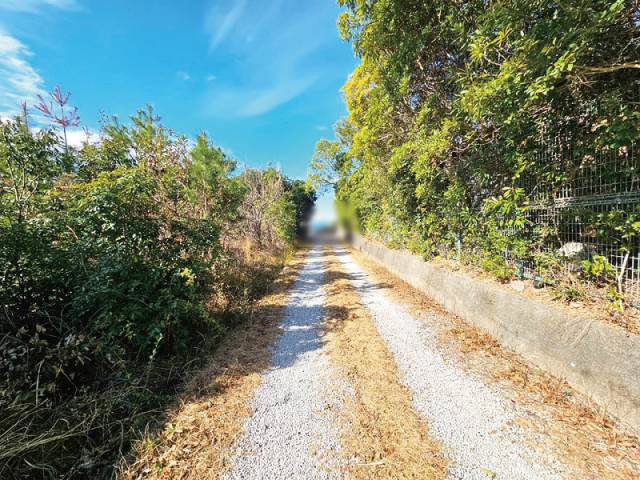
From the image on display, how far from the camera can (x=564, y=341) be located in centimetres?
235

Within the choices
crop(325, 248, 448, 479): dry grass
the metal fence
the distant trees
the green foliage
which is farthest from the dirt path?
the distant trees

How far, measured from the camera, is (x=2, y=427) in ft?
5.57

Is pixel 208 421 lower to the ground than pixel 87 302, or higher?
lower

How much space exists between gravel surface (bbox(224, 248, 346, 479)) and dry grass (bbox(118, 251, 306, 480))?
12 cm

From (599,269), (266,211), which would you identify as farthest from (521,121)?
(266,211)

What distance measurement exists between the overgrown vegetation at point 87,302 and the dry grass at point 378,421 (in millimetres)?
1731

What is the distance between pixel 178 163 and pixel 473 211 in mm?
6139

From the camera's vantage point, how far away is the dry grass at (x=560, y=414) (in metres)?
1.60

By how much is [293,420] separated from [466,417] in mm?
1462

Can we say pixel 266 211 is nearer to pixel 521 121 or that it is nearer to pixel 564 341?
pixel 521 121

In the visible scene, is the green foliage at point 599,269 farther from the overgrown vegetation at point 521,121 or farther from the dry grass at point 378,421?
the dry grass at point 378,421

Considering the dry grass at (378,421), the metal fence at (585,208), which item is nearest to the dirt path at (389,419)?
the dry grass at (378,421)

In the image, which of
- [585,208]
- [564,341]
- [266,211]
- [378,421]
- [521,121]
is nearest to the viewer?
[378,421]

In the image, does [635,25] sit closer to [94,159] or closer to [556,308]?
[556,308]
